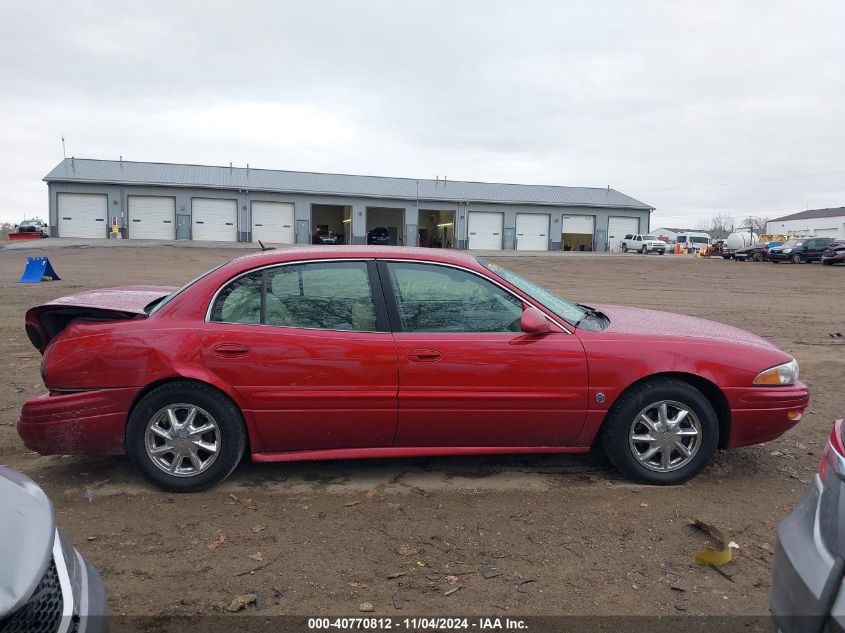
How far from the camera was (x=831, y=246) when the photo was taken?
33.8 meters

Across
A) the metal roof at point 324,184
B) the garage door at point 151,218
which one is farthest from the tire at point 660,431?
the garage door at point 151,218

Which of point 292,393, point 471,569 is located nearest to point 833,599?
point 471,569

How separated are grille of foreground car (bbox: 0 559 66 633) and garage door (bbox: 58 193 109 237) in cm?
4506

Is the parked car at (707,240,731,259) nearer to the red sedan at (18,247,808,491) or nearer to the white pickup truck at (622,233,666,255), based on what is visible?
the white pickup truck at (622,233,666,255)

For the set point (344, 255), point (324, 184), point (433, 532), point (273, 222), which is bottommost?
point (433, 532)

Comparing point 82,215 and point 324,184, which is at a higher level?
point 324,184

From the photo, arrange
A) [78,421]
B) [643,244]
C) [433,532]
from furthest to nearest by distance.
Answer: [643,244]
[78,421]
[433,532]

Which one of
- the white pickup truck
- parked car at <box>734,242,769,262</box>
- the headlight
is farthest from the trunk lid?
the white pickup truck

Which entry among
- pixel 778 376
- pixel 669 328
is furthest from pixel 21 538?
pixel 778 376

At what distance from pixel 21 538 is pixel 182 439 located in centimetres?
208

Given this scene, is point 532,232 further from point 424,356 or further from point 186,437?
point 186,437

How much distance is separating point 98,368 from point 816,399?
20.8 feet

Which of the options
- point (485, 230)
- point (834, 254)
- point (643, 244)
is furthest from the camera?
point (485, 230)

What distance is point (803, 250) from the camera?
3534 cm
